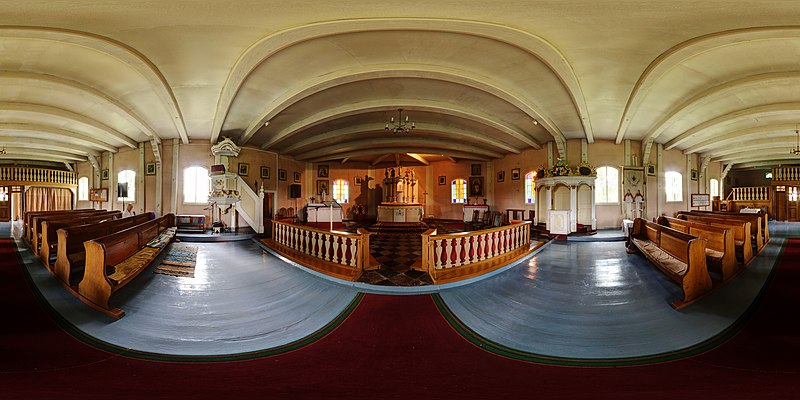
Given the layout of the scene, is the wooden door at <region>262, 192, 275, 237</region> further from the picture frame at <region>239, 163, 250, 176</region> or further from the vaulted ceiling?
the vaulted ceiling

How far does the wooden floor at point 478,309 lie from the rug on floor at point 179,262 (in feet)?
0.71

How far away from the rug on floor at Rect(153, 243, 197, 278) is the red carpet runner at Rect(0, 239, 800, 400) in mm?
2004

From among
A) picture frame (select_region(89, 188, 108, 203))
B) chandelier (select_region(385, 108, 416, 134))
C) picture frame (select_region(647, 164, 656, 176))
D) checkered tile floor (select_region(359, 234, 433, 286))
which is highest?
chandelier (select_region(385, 108, 416, 134))

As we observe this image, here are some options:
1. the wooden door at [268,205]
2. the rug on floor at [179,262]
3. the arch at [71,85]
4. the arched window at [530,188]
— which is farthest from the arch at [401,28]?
the wooden door at [268,205]

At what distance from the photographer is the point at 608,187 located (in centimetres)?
1170

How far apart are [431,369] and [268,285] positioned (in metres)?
2.96

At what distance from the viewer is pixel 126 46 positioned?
17.3 feet

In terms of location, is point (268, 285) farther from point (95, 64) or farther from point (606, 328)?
point (95, 64)

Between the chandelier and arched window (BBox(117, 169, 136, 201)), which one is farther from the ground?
the chandelier

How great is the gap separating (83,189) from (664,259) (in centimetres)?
2491

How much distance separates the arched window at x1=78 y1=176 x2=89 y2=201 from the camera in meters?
15.8

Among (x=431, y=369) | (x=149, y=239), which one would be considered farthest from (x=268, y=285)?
(x=149, y=239)

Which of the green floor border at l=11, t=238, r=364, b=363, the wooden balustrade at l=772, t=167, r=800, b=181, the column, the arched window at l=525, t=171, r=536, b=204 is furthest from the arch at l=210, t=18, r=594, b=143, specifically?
the wooden balustrade at l=772, t=167, r=800, b=181

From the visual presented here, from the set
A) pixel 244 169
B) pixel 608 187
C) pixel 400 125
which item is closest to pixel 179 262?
pixel 400 125
